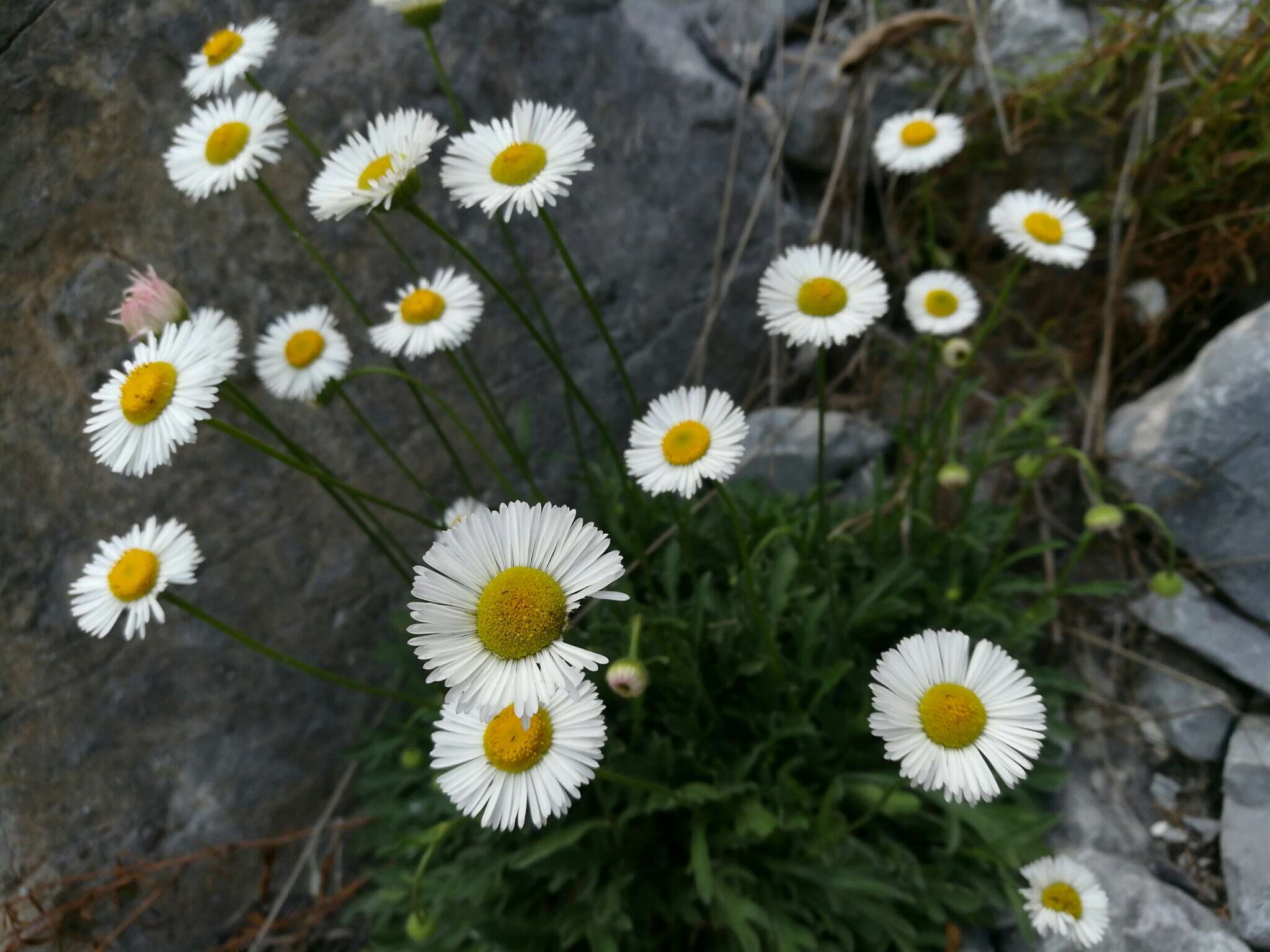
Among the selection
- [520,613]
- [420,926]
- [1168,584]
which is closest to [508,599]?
[520,613]

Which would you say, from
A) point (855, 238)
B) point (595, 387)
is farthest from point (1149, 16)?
point (595, 387)

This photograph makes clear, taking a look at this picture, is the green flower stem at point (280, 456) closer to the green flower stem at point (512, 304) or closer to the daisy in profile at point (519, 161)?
the green flower stem at point (512, 304)

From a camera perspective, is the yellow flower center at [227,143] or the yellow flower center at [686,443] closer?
the yellow flower center at [686,443]

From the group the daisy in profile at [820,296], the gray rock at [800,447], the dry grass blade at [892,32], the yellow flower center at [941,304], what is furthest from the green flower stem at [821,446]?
the dry grass blade at [892,32]

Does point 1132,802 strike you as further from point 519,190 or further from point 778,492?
point 519,190

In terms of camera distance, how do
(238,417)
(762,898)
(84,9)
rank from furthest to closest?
(238,417) < (84,9) < (762,898)

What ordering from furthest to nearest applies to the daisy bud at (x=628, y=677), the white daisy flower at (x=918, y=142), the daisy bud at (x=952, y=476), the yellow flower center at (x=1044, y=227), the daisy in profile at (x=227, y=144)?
the white daisy flower at (x=918, y=142)
the daisy bud at (x=952, y=476)
the yellow flower center at (x=1044, y=227)
the daisy in profile at (x=227, y=144)
the daisy bud at (x=628, y=677)
